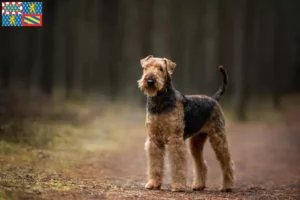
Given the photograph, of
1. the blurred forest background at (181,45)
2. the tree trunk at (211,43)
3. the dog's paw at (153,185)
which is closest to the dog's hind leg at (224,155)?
the dog's paw at (153,185)

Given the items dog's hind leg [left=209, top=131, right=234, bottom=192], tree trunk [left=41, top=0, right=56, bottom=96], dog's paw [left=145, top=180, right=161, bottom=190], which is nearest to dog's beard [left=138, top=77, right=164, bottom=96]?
dog's paw [left=145, top=180, right=161, bottom=190]

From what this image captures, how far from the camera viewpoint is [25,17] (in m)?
5.35

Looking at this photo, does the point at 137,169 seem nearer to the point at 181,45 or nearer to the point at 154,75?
the point at 154,75

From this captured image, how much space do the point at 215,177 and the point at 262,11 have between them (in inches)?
219

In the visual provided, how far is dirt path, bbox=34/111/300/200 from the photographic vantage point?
425 cm

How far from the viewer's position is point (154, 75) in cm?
419

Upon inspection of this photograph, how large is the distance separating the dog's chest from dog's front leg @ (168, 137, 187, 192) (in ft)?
0.27

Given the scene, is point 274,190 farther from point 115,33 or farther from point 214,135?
point 115,33

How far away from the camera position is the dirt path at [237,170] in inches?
167

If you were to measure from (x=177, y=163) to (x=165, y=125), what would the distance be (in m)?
0.42

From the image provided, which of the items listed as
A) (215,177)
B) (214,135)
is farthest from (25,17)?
(215,177)

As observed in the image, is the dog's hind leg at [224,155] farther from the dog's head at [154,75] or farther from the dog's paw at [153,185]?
the dog's head at [154,75]

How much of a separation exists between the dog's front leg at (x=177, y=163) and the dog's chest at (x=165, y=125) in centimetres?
8

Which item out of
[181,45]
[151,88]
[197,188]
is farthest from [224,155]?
[181,45]
